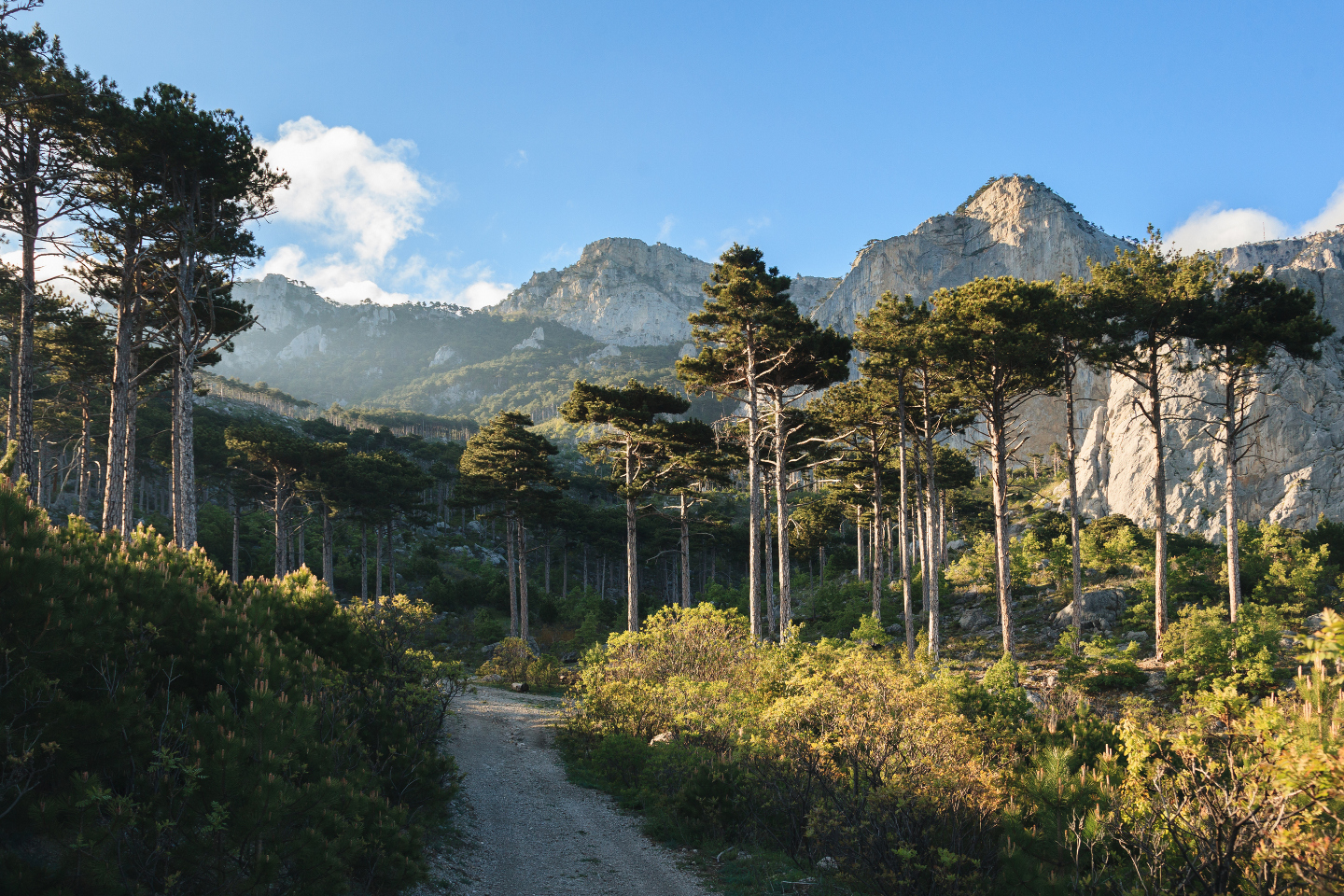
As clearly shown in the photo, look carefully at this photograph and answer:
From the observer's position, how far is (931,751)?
8.05 metres

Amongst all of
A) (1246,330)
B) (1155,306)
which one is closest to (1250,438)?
(1246,330)

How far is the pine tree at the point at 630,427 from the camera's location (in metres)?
21.0

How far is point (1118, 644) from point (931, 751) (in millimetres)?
14374

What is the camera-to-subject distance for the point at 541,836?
9.84 meters

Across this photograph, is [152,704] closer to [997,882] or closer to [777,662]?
[997,882]

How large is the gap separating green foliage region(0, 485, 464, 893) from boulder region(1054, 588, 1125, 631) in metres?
21.6

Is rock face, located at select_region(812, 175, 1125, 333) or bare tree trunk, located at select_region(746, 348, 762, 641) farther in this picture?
rock face, located at select_region(812, 175, 1125, 333)

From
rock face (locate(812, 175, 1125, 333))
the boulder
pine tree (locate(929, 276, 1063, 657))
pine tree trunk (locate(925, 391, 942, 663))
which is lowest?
the boulder

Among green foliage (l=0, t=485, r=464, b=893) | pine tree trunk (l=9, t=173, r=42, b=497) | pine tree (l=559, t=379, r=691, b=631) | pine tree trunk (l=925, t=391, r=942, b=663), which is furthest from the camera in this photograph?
pine tree (l=559, t=379, r=691, b=631)

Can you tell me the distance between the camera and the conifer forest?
167 inches

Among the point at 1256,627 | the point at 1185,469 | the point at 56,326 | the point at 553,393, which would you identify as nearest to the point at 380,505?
the point at 56,326

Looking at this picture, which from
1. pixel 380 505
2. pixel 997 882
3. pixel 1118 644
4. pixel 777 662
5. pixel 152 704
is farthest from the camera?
pixel 380 505

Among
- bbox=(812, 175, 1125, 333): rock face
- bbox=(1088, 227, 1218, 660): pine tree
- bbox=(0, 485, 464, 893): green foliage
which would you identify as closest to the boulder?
bbox=(1088, 227, 1218, 660): pine tree

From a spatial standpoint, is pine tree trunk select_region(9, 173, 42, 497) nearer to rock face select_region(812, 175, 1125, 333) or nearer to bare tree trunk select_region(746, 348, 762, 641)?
bare tree trunk select_region(746, 348, 762, 641)
